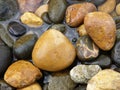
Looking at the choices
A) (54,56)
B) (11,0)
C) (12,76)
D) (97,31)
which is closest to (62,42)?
(54,56)

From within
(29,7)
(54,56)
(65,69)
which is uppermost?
(29,7)

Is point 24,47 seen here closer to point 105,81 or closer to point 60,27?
point 60,27

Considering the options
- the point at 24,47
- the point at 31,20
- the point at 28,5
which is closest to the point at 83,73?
the point at 24,47

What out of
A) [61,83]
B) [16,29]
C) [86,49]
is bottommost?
[61,83]

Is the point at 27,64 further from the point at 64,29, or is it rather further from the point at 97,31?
the point at 97,31

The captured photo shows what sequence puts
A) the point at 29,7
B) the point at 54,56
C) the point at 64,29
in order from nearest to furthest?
the point at 54,56 < the point at 64,29 < the point at 29,7

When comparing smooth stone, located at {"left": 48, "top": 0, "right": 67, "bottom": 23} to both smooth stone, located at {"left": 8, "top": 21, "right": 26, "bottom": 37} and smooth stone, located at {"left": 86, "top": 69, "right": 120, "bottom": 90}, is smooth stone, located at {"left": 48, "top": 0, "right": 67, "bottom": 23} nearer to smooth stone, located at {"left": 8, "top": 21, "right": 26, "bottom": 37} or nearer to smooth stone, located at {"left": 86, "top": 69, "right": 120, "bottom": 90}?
smooth stone, located at {"left": 8, "top": 21, "right": 26, "bottom": 37}

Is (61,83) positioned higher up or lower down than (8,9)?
lower down
